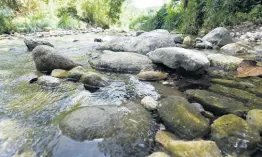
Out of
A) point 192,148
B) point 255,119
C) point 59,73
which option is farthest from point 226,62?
point 59,73

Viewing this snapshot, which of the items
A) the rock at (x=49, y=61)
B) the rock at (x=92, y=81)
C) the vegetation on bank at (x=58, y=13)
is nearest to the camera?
the rock at (x=92, y=81)

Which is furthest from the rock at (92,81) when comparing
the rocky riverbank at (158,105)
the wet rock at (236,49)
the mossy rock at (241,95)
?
the wet rock at (236,49)

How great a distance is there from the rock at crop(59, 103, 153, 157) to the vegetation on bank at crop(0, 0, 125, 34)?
9564 millimetres

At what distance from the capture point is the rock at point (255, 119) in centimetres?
175

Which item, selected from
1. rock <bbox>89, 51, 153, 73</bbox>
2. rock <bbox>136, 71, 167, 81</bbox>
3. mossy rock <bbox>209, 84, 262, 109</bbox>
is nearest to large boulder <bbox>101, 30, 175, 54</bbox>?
rock <bbox>89, 51, 153, 73</bbox>

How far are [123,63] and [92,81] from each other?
0.89 m

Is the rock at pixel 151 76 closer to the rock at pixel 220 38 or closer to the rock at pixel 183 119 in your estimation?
the rock at pixel 183 119

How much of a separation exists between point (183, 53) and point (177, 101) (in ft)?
4.36

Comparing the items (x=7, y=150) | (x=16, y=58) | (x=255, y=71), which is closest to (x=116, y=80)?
(x=7, y=150)

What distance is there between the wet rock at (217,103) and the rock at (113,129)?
635 millimetres

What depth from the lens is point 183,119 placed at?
6.03 ft

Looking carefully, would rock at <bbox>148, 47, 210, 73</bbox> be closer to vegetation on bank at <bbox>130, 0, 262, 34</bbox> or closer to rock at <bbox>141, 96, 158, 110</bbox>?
rock at <bbox>141, 96, 158, 110</bbox>

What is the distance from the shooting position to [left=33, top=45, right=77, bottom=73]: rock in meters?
3.41

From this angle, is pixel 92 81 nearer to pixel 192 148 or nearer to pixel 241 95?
pixel 192 148
